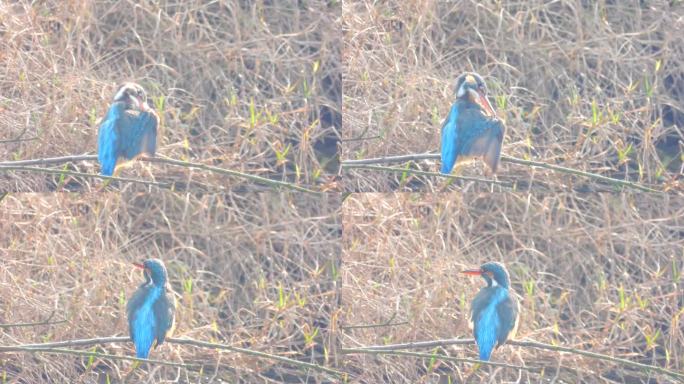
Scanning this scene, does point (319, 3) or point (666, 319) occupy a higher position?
point (319, 3)

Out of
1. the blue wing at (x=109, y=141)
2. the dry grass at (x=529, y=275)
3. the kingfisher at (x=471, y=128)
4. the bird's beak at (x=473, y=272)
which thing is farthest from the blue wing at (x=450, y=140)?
the blue wing at (x=109, y=141)

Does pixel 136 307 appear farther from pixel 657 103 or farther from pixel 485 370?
pixel 657 103

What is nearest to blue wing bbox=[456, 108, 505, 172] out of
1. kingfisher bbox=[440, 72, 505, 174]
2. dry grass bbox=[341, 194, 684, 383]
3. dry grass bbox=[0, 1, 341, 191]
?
kingfisher bbox=[440, 72, 505, 174]

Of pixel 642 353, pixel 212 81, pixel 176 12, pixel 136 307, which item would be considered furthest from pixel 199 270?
pixel 642 353

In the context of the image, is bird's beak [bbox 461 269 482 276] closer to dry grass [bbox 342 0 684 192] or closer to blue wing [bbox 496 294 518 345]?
blue wing [bbox 496 294 518 345]

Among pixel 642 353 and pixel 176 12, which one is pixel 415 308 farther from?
pixel 176 12

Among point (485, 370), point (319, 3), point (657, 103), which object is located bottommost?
point (485, 370)

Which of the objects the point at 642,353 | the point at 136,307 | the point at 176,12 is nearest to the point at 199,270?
the point at 136,307
